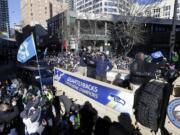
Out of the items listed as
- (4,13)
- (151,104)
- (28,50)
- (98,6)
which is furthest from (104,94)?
(4,13)

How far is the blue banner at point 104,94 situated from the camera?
15.5 feet

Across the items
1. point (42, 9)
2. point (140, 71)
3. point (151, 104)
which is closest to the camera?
point (151, 104)

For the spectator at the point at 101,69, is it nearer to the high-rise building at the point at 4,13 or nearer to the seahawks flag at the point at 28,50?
the seahawks flag at the point at 28,50

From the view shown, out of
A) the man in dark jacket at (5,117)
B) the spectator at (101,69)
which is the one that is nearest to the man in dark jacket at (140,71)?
the spectator at (101,69)

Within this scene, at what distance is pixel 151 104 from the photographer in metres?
3.94

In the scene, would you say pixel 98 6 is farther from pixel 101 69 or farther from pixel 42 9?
pixel 101 69

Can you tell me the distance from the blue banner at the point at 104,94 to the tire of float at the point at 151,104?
0.43 m

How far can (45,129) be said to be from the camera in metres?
6.92

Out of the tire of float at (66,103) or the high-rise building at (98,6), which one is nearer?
the tire of float at (66,103)

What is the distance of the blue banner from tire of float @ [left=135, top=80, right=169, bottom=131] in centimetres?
43

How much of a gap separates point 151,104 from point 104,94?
1.64m

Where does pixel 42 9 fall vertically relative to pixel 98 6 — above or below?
below

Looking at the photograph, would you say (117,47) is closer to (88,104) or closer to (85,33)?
(85,33)

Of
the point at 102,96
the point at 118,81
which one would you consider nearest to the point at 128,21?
the point at 118,81
